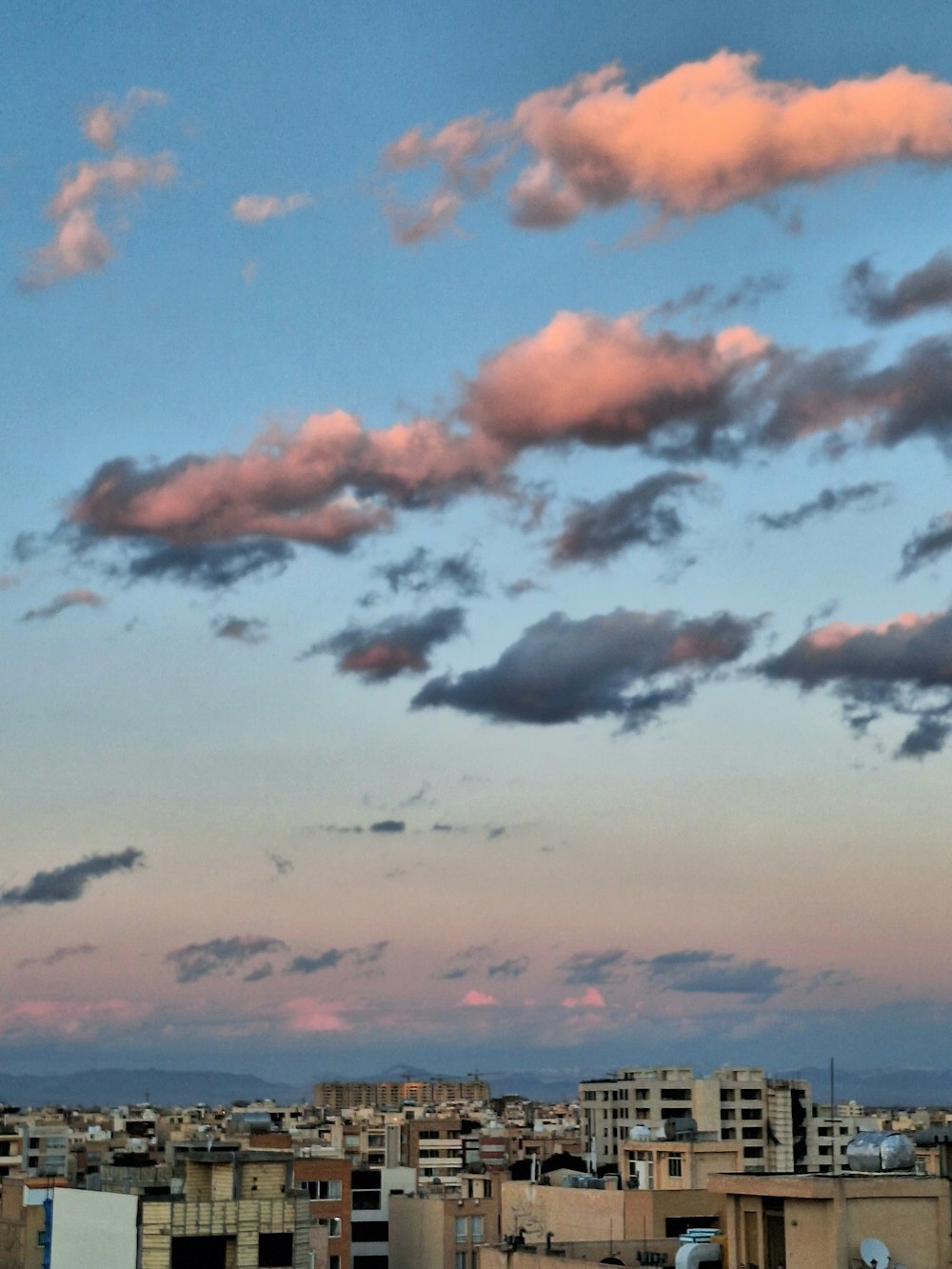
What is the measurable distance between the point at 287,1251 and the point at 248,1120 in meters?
20.8

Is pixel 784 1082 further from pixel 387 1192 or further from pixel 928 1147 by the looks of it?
pixel 928 1147

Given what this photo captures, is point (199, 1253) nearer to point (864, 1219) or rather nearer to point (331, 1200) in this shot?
point (864, 1219)

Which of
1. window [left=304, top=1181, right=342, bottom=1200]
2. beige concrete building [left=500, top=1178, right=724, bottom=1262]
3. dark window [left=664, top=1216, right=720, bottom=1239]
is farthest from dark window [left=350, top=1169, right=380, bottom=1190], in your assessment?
dark window [left=664, top=1216, right=720, bottom=1239]

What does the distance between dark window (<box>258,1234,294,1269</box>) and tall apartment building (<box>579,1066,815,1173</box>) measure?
10283cm

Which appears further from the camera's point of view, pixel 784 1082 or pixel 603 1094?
pixel 603 1094

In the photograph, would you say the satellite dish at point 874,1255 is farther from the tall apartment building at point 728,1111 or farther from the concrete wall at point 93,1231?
the tall apartment building at point 728,1111

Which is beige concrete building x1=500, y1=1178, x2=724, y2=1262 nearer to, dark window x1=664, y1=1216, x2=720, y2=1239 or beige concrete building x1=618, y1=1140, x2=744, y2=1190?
dark window x1=664, y1=1216, x2=720, y2=1239

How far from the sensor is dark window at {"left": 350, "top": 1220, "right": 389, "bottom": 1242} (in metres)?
95.0

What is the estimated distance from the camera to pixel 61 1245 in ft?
211

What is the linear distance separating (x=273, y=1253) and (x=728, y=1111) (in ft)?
377

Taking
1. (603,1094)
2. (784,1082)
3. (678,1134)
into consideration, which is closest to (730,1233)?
(678,1134)

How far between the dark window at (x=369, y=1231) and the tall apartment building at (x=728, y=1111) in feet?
216

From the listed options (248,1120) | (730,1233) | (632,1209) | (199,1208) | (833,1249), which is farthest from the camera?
(248,1120)

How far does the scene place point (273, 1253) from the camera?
60.2m
